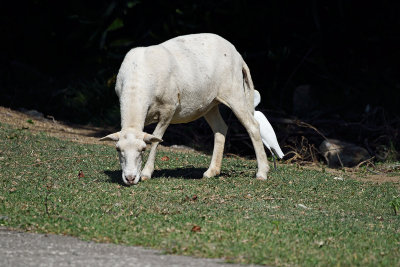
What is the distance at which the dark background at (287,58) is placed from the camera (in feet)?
53.1

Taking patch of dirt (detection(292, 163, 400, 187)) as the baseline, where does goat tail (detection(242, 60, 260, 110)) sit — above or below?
above

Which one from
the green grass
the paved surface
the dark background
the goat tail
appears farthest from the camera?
the dark background

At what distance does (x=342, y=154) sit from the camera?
1477 cm

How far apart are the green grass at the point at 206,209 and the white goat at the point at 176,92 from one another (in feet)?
1.59

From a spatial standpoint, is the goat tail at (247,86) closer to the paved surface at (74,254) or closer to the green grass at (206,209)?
Answer: the green grass at (206,209)

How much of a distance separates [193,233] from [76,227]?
1.16m

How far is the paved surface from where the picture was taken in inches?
219

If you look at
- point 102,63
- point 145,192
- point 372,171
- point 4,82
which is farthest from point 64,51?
point 145,192

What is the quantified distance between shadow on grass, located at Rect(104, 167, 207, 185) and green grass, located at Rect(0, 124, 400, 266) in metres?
0.03

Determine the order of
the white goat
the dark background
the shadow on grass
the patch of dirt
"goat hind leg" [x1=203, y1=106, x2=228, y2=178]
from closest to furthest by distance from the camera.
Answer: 1. the white goat
2. the shadow on grass
3. "goat hind leg" [x1=203, y1=106, x2=228, y2=178]
4. the patch of dirt
5. the dark background

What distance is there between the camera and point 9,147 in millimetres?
11648

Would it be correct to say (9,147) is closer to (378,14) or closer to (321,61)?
(321,61)

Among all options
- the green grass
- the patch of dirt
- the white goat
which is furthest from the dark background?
the green grass

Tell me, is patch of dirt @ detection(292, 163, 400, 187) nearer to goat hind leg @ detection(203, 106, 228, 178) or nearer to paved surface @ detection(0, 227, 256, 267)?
goat hind leg @ detection(203, 106, 228, 178)
